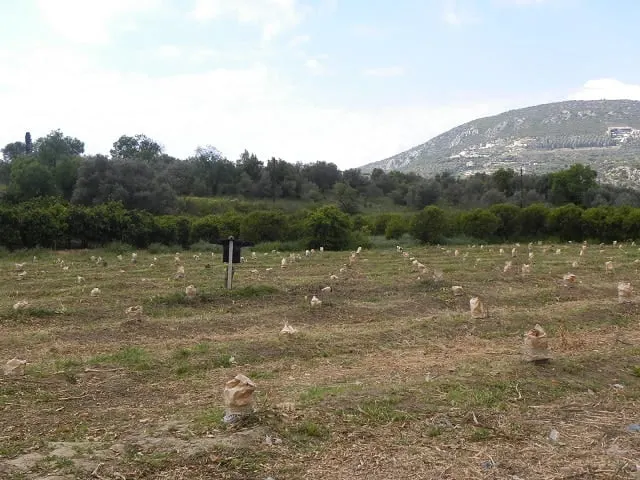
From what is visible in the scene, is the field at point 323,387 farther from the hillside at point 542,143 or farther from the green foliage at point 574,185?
the hillside at point 542,143

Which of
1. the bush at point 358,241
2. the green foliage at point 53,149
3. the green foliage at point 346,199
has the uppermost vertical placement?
the green foliage at point 53,149

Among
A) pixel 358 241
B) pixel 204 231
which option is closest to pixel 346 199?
pixel 358 241

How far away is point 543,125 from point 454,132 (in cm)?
Result: 3212

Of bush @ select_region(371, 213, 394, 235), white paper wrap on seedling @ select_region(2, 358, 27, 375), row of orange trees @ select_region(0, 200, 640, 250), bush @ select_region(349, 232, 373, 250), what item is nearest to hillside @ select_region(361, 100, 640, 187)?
row of orange trees @ select_region(0, 200, 640, 250)

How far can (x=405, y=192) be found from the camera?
2825 inches

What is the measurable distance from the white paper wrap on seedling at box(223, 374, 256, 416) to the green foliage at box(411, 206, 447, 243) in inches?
1379

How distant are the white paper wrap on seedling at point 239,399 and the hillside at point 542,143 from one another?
10694cm

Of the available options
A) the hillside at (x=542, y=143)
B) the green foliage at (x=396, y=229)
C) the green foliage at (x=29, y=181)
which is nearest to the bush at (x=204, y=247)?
the green foliage at (x=396, y=229)

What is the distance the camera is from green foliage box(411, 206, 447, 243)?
39875mm

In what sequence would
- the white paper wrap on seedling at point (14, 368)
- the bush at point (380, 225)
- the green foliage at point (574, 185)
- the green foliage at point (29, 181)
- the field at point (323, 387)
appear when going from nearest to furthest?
1. the field at point (323, 387)
2. the white paper wrap on seedling at point (14, 368)
3. the bush at point (380, 225)
4. the green foliage at point (29, 181)
5. the green foliage at point (574, 185)

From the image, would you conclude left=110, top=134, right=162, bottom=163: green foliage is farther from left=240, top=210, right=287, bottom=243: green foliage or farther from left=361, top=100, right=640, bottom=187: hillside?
left=361, top=100, right=640, bottom=187: hillside

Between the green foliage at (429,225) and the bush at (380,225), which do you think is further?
the bush at (380,225)

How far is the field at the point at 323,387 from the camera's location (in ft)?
16.3

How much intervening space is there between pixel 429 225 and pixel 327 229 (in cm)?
773
